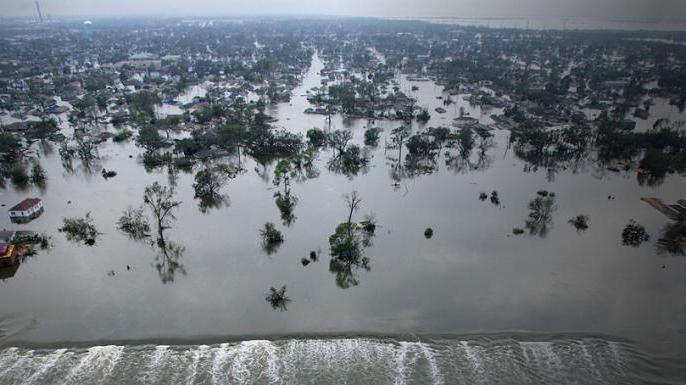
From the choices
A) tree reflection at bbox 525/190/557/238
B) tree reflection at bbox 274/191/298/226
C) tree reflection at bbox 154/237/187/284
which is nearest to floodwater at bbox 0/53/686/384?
tree reflection at bbox 154/237/187/284

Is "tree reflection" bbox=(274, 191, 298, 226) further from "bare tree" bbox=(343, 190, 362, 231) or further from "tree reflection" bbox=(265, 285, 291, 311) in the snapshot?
"tree reflection" bbox=(265, 285, 291, 311)

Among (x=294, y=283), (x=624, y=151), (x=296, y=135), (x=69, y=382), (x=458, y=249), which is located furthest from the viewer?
(x=296, y=135)

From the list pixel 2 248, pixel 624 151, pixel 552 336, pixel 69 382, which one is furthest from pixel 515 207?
pixel 2 248

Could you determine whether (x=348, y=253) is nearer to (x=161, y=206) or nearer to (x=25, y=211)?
(x=161, y=206)

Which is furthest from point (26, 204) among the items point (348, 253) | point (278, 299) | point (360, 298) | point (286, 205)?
point (360, 298)

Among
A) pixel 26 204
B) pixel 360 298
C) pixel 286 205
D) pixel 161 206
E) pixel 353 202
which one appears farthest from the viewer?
pixel 286 205

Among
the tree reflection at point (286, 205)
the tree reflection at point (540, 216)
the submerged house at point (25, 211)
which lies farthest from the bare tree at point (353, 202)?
the submerged house at point (25, 211)

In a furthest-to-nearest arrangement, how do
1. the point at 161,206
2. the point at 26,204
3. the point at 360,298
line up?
the point at 26,204
the point at 161,206
the point at 360,298

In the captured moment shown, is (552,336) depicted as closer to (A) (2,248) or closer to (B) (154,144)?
(A) (2,248)
